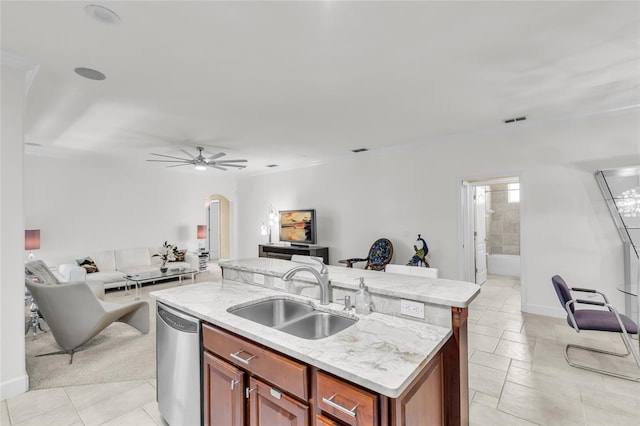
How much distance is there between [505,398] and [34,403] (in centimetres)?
366

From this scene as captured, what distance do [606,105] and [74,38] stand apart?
5.37 metres

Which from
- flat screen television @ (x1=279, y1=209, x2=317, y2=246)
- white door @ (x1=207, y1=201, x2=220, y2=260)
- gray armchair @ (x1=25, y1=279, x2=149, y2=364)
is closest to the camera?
gray armchair @ (x1=25, y1=279, x2=149, y2=364)

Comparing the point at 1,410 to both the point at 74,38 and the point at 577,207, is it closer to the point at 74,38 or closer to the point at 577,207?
the point at 74,38

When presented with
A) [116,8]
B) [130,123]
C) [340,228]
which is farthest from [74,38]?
[340,228]

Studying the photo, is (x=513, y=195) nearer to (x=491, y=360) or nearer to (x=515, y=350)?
(x=515, y=350)

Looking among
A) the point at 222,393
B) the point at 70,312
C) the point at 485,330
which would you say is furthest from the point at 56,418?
the point at 485,330

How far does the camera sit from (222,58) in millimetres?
2496

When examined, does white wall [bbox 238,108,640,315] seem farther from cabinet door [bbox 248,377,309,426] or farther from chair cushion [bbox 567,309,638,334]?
cabinet door [bbox 248,377,309,426]

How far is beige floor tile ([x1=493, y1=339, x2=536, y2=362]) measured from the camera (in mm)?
2966

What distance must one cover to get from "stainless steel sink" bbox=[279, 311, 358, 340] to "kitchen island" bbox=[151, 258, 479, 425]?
0.05m

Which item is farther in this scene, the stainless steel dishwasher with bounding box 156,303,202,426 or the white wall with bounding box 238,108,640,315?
the white wall with bounding box 238,108,640,315

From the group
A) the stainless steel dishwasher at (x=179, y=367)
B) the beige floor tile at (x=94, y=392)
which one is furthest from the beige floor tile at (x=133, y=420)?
the beige floor tile at (x=94, y=392)

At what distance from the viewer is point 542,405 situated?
2221 millimetres

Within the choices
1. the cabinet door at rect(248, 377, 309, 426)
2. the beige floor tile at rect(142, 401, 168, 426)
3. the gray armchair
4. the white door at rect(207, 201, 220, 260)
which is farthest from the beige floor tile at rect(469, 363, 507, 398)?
the white door at rect(207, 201, 220, 260)
